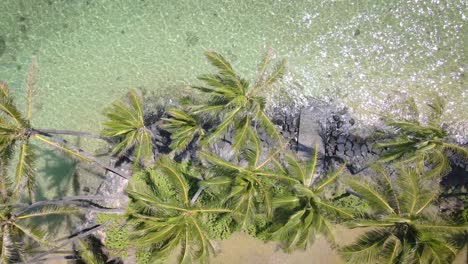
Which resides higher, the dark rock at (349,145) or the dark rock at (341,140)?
the dark rock at (341,140)

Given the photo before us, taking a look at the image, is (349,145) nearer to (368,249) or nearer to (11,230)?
(368,249)

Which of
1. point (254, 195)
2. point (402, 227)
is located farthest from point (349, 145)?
point (254, 195)

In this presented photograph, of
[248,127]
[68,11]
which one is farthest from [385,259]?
[68,11]

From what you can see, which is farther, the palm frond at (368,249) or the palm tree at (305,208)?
the palm tree at (305,208)

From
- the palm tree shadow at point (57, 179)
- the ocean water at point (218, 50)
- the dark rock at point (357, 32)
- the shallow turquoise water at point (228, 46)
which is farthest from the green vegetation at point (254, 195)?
the dark rock at point (357, 32)

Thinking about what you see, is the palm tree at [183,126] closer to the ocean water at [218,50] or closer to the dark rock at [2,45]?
the ocean water at [218,50]

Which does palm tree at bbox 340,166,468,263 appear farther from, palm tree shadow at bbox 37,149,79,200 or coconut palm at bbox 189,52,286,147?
palm tree shadow at bbox 37,149,79,200
